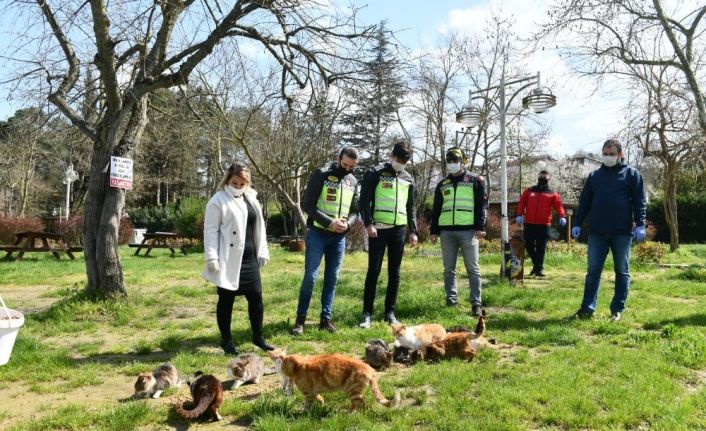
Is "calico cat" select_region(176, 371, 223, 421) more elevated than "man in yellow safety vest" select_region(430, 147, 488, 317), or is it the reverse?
"man in yellow safety vest" select_region(430, 147, 488, 317)

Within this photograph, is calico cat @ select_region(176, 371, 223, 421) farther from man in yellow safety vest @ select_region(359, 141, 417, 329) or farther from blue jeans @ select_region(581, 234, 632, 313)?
blue jeans @ select_region(581, 234, 632, 313)

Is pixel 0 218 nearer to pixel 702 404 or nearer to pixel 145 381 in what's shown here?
pixel 145 381

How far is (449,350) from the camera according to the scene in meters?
4.24

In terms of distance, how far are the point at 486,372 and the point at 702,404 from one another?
4.30ft

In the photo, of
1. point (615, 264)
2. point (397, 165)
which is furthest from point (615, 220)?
point (397, 165)

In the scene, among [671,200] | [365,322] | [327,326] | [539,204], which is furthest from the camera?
[671,200]

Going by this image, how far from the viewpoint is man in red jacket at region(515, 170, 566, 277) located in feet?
30.8

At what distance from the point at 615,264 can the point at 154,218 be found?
33.1m

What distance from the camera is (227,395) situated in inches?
140

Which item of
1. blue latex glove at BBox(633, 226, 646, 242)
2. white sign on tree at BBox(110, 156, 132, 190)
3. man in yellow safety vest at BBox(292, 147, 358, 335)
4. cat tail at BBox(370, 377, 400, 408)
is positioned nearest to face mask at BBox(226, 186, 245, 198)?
man in yellow safety vest at BBox(292, 147, 358, 335)

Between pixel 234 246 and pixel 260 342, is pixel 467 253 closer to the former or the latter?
pixel 260 342

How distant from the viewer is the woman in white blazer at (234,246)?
14.3ft

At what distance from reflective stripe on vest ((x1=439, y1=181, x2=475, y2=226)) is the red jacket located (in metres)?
3.83

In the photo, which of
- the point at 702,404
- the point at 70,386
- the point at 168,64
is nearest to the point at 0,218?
the point at 168,64
